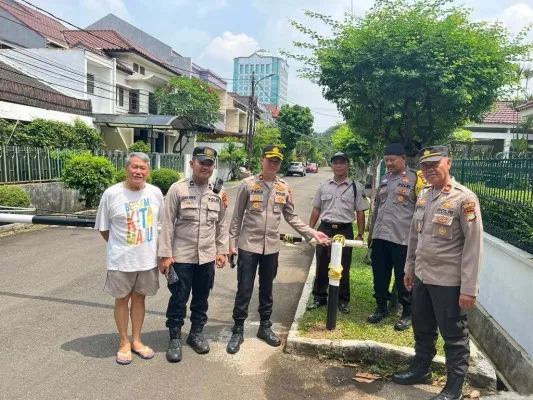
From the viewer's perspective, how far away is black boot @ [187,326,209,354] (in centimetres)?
382

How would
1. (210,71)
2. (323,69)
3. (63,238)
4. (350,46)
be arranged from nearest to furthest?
(350,46)
(323,69)
(63,238)
(210,71)

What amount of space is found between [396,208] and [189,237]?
2014 millimetres

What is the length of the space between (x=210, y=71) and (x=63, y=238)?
3299 cm

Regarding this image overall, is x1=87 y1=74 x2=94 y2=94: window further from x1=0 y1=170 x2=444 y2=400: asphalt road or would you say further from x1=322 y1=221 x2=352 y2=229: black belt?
x1=322 y1=221 x2=352 y2=229: black belt

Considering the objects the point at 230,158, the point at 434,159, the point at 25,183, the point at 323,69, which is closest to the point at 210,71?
the point at 230,158

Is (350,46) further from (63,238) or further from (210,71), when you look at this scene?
(210,71)

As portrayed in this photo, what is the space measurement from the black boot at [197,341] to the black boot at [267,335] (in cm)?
56

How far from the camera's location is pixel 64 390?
3135 millimetres

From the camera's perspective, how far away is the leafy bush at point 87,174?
11.8 m

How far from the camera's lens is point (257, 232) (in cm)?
397

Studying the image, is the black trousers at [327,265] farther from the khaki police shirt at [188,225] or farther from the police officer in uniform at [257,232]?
the khaki police shirt at [188,225]

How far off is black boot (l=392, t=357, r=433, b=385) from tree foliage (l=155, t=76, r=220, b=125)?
77.5 ft

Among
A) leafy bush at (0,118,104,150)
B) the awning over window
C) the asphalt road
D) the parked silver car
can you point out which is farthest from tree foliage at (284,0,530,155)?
the parked silver car

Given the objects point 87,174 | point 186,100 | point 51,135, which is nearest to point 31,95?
point 51,135
